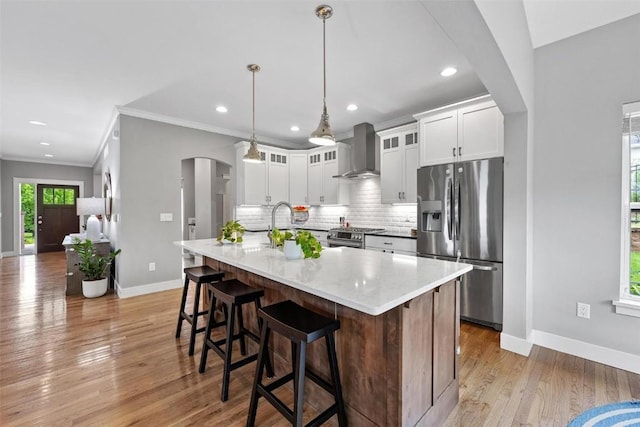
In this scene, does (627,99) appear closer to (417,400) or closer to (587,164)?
(587,164)

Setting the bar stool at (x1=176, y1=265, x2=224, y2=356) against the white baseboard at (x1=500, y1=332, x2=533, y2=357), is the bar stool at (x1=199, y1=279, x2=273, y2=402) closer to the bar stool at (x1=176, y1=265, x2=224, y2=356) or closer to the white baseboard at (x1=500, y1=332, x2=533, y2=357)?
the bar stool at (x1=176, y1=265, x2=224, y2=356)

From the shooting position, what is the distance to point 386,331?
144 centimetres

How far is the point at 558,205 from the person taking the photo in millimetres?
2525

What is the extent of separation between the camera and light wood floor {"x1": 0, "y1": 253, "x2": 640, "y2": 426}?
1772 millimetres

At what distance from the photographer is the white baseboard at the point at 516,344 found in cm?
250

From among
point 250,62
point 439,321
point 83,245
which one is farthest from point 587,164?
point 83,245

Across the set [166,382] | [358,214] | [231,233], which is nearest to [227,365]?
[166,382]

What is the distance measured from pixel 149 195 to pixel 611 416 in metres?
5.26

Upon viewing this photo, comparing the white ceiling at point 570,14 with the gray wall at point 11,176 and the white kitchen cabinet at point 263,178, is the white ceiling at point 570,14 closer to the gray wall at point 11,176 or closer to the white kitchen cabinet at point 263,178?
the white kitchen cabinet at point 263,178

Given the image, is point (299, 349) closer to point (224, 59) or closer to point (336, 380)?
point (336, 380)

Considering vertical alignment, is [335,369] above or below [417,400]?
above

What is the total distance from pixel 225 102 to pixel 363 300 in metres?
3.54

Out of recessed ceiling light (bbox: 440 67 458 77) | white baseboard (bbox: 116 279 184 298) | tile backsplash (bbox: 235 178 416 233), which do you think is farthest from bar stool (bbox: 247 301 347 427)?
white baseboard (bbox: 116 279 184 298)

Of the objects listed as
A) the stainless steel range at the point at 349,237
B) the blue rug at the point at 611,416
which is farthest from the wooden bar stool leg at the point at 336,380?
the stainless steel range at the point at 349,237
